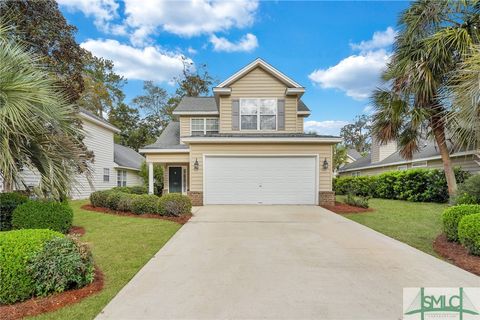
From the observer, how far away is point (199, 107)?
17094 mm

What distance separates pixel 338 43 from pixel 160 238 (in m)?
12.6

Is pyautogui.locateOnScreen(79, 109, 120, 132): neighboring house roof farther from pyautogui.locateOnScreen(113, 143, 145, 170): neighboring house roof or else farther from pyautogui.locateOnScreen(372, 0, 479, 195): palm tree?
pyautogui.locateOnScreen(372, 0, 479, 195): palm tree

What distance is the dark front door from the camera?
1766 centimetres

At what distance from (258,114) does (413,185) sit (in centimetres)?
934

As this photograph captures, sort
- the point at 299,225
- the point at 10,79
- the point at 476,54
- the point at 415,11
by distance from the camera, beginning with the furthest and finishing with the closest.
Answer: the point at 415,11, the point at 299,225, the point at 476,54, the point at 10,79

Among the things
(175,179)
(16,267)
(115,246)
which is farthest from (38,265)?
(175,179)

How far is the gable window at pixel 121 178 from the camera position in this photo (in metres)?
21.7

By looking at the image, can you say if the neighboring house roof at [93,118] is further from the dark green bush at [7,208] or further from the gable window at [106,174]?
the dark green bush at [7,208]

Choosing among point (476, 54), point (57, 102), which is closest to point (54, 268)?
point (57, 102)

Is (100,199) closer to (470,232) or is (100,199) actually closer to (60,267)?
(60,267)

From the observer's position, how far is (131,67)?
2783 cm

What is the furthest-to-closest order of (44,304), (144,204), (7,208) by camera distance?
(144,204) < (7,208) < (44,304)

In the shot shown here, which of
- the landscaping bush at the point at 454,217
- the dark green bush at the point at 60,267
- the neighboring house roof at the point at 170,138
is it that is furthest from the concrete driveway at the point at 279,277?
the neighboring house roof at the point at 170,138

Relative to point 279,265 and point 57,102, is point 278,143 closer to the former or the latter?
point 279,265
